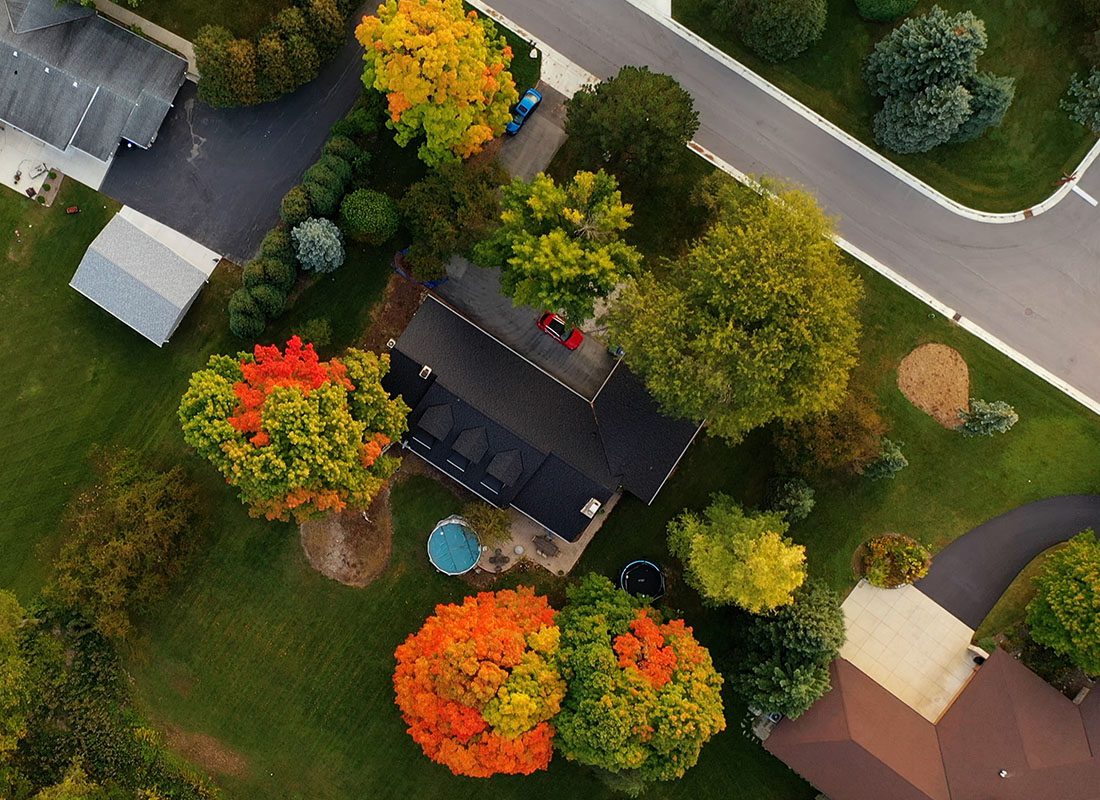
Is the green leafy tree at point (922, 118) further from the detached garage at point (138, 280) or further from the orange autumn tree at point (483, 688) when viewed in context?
the detached garage at point (138, 280)

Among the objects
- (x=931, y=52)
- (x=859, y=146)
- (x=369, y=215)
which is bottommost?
(x=369, y=215)

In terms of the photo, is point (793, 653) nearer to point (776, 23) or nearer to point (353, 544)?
point (353, 544)

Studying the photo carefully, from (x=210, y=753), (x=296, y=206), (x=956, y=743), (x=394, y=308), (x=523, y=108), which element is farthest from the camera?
(x=210, y=753)

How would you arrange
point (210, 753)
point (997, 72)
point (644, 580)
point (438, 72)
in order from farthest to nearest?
point (210, 753) < point (997, 72) < point (644, 580) < point (438, 72)

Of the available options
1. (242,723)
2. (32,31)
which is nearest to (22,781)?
(242,723)

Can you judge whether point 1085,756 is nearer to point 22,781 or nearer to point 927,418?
point 927,418

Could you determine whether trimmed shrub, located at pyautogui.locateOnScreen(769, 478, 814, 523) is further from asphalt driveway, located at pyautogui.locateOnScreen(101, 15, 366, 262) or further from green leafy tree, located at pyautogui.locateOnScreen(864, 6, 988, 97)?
asphalt driveway, located at pyautogui.locateOnScreen(101, 15, 366, 262)

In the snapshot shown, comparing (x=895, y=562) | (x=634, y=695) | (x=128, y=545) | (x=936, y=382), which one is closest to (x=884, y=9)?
(x=936, y=382)
